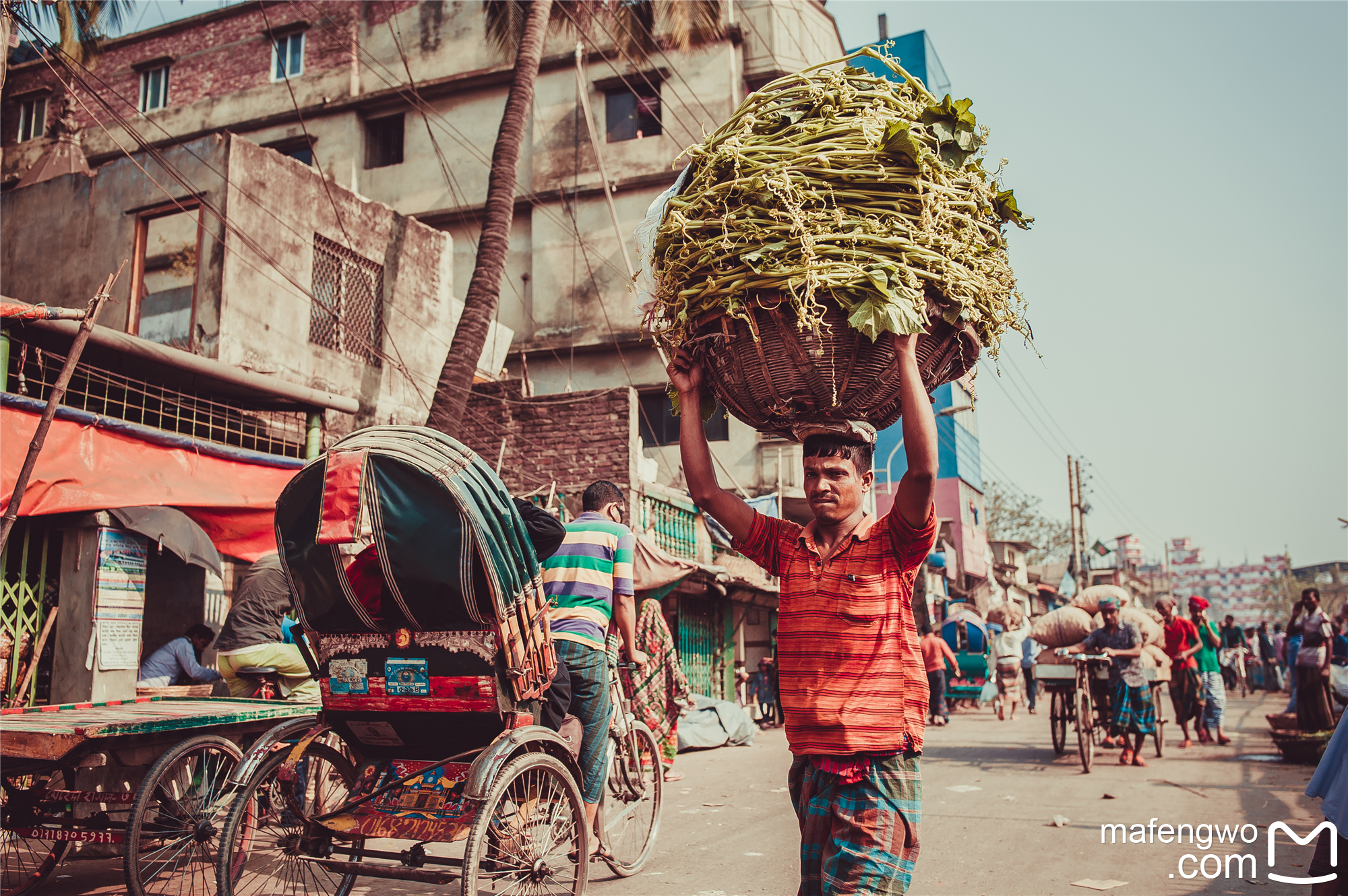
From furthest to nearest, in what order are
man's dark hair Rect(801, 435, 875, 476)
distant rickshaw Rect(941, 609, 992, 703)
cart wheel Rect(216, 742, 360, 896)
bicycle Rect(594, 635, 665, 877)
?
distant rickshaw Rect(941, 609, 992, 703) < bicycle Rect(594, 635, 665, 877) < cart wheel Rect(216, 742, 360, 896) < man's dark hair Rect(801, 435, 875, 476)

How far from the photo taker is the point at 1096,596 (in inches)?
444

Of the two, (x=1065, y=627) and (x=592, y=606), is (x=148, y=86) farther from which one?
(x=592, y=606)

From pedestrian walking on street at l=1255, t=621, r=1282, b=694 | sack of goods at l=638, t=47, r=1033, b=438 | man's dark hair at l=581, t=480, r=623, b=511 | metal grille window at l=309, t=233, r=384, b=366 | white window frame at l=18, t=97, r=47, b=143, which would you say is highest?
white window frame at l=18, t=97, r=47, b=143

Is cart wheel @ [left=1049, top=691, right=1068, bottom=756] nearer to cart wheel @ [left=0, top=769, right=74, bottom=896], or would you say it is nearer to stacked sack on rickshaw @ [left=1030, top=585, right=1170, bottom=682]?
stacked sack on rickshaw @ [left=1030, top=585, right=1170, bottom=682]

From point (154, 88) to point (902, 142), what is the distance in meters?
28.0

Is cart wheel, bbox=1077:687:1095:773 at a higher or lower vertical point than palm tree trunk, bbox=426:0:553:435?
lower

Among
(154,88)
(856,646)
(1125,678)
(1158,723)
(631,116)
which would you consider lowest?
(1158,723)

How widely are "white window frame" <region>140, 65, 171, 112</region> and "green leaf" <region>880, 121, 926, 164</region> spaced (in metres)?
27.4

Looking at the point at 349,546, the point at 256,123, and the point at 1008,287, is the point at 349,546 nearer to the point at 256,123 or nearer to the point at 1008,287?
the point at 1008,287

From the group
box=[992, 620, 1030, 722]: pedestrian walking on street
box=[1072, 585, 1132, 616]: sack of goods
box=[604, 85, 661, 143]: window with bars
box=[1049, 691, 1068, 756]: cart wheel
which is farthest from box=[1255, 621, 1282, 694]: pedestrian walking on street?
box=[604, 85, 661, 143]: window with bars

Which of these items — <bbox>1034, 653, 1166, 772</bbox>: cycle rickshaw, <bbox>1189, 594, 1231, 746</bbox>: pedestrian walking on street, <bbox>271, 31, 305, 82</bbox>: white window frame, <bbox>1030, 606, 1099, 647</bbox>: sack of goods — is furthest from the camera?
<bbox>271, 31, 305, 82</bbox>: white window frame

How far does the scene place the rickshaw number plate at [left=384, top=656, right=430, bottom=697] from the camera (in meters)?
4.06

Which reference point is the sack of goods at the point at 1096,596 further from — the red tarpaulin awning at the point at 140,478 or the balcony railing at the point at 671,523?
the red tarpaulin awning at the point at 140,478

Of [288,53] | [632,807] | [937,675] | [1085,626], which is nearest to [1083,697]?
[1085,626]
